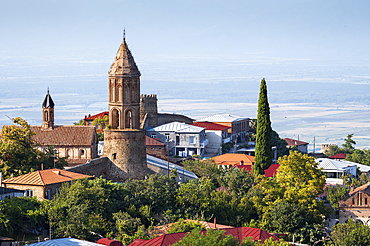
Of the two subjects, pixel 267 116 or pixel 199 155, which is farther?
pixel 199 155

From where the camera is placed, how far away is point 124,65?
50.0m

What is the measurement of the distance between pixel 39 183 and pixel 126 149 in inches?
354

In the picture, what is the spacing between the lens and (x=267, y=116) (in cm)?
6750

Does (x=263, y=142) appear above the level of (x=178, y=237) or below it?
above

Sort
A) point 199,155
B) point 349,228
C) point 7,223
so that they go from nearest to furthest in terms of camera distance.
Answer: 1. point 7,223
2. point 349,228
3. point 199,155

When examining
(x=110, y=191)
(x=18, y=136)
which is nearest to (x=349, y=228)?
(x=110, y=191)

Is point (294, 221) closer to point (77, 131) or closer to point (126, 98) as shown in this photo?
point (126, 98)

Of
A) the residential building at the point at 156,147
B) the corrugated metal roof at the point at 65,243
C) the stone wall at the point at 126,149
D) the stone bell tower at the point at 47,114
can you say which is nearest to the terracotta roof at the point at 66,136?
the stone bell tower at the point at 47,114

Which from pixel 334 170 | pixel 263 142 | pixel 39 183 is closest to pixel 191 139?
pixel 334 170

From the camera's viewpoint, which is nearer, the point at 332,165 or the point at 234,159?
the point at 332,165

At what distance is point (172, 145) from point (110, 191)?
1777 inches

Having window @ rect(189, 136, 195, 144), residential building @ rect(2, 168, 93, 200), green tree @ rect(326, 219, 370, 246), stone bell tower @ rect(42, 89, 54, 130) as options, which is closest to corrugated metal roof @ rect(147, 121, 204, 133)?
window @ rect(189, 136, 195, 144)

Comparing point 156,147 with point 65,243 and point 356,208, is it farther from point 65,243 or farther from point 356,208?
point 65,243

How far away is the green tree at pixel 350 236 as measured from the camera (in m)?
41.6
